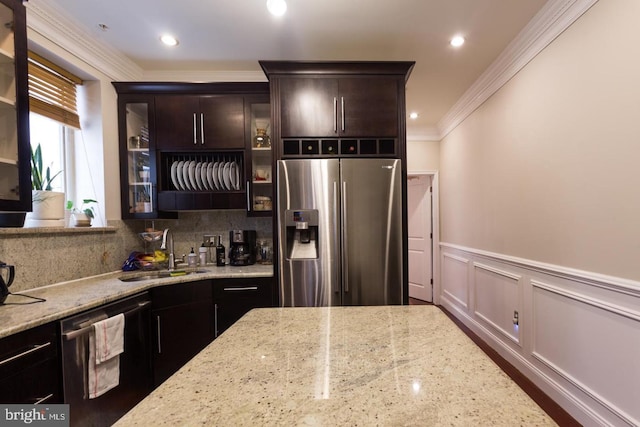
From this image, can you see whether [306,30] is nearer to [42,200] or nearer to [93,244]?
[42,200]

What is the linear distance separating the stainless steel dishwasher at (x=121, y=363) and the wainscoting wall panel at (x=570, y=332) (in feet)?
9.35

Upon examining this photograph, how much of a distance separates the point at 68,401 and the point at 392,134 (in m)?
2.65

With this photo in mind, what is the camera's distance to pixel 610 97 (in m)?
1.46

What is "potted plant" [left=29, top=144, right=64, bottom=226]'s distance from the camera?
5.87ft

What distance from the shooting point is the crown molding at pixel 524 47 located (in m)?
1.70

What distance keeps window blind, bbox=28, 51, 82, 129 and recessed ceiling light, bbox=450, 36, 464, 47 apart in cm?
305

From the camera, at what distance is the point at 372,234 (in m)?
2.17

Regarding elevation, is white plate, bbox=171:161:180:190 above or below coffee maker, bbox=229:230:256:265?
above

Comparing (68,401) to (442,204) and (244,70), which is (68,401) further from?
(442,204)

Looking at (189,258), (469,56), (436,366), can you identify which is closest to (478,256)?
(469,56)

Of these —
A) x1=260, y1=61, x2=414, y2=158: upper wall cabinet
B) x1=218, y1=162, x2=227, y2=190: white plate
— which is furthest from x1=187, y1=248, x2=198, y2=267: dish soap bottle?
x1=260, y1=61, x2=414, y2=158: upper wall cabinet

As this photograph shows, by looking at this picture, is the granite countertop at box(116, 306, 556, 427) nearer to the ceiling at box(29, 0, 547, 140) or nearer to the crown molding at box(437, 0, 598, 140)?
the ceiling at box(29, 0, 547, 140)
